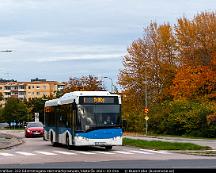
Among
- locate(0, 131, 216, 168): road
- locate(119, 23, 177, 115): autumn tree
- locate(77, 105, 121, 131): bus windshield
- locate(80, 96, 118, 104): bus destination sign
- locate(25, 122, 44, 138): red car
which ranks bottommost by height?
locate(0, 131, 216, 168): road

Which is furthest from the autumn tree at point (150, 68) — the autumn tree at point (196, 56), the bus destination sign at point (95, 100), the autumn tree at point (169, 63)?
the bus destination sign at point (95, 100)

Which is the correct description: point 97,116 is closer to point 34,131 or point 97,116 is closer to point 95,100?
point 95,100

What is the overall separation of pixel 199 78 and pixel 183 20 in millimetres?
9039

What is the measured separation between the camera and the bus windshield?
1163 inches

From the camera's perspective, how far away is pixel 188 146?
33.4 meters

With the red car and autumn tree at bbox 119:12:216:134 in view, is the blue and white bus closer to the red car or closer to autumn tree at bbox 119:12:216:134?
the red car

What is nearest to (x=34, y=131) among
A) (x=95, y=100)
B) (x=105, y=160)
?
(x=95, y=100)

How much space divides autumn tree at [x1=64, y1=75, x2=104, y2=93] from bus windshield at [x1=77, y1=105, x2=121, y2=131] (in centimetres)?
7702

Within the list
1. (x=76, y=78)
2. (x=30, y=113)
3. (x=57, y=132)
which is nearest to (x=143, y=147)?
(x=57, y=132)

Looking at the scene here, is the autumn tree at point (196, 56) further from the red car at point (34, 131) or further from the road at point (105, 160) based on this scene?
the road at point (105, 160)

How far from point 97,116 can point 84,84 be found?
265 ft

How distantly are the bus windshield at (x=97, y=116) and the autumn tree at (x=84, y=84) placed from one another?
77025 mm

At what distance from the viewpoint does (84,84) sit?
110188 millimetres

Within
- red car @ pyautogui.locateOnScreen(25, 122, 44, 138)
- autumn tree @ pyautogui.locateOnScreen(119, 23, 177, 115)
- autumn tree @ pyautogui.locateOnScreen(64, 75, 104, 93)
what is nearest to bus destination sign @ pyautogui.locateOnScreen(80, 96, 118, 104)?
red car @ pyautogui.locateOnScreen(25, 122, 44, 138)
